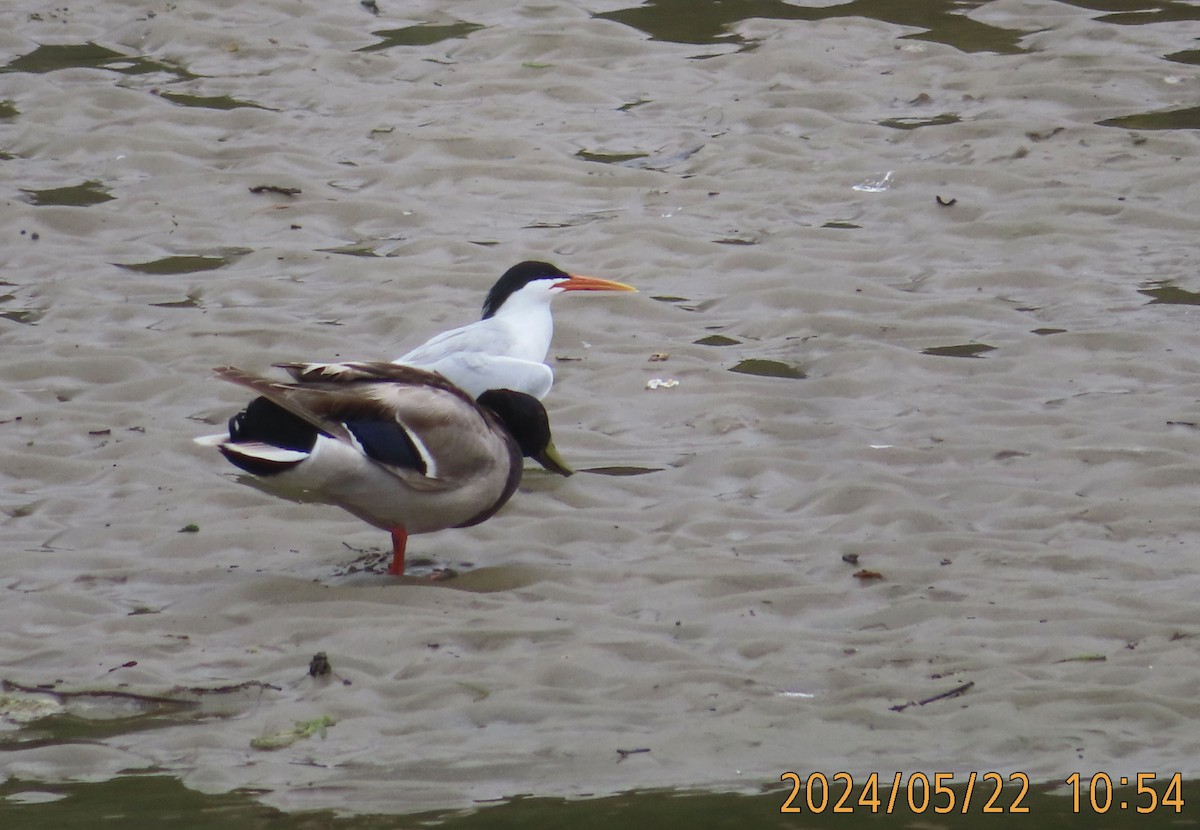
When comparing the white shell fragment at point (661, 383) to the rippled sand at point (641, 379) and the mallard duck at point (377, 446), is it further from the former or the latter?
the mallard duck at point (377, 446)

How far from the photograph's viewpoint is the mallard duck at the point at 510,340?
7.14 metres

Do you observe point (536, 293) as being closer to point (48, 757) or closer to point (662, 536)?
point (662, 536)

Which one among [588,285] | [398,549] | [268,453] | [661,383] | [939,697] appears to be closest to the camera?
[939,697]

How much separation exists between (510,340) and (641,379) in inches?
27.6

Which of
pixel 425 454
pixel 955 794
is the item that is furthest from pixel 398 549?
pixel 955 794

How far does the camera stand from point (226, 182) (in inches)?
396

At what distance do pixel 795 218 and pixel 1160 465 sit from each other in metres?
3.33

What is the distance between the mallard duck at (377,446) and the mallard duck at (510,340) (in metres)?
0.67

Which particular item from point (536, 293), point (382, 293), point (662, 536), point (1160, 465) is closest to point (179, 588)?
point (662, 536)

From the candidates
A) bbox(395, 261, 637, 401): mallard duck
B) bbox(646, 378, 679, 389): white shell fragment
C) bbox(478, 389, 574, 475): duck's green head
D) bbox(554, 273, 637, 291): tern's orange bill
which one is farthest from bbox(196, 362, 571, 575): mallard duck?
bbox(554, 273, 637, 291): tern's orange bill

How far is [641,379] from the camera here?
25.6 feet

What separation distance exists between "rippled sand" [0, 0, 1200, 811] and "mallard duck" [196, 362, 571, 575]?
10.3 inches

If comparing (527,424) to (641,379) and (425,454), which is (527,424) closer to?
(425,454)

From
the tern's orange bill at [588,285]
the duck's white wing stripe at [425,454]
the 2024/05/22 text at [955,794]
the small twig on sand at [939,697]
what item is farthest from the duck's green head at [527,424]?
the 2024/05/22 text at [955,794]
